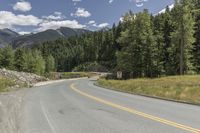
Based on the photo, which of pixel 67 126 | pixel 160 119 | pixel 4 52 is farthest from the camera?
pixel 4 52

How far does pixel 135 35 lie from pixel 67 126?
5481 cm

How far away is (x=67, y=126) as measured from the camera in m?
12.8

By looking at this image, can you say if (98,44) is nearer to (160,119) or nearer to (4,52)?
(4,52)

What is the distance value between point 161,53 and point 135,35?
10.4 meters

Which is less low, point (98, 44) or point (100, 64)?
point (98, 44)

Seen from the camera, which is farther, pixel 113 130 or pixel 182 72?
pixel 182 72

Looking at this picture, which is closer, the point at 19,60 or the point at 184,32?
the point at 184,32

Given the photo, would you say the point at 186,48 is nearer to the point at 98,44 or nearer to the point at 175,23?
the point at 175,23

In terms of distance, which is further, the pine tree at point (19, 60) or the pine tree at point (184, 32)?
the pine tree at point (19, 60)

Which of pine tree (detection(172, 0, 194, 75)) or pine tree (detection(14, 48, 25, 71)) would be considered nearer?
pine tree (detection(172, 0, 194, 75))

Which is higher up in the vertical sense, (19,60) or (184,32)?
(184,32)

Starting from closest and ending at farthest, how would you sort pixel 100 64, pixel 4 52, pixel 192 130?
1. pixel 192 130
2. pixel 4 52
3. pixel 100 64

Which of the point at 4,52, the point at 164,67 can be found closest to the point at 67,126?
the point at 164,67

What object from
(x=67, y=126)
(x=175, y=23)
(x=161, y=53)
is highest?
(x=175, y=23)
